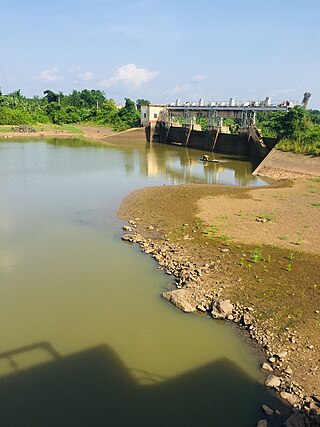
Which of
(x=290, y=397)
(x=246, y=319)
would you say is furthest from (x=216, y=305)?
(x=290, y=397)

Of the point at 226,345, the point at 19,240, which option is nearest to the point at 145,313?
the point at 226,345

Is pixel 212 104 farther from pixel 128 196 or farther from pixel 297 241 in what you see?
pixel 297 241

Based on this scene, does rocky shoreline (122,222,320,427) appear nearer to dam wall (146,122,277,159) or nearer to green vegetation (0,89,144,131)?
dam wall (146,122,277,159)

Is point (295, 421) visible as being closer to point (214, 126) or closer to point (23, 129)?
point (214, 126)

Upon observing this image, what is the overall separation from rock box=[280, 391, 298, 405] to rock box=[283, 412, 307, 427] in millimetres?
373

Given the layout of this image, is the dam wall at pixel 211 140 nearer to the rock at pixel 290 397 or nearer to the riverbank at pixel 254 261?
the riverbank at pixel 254 261

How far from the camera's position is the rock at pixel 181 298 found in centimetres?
916

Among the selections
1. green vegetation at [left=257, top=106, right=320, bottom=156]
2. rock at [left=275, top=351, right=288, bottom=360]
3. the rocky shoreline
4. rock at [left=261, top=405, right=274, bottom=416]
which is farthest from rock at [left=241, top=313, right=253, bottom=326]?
green vegetation at [left=257, top=106, right=320, bottom=156]

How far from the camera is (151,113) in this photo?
2201 inches

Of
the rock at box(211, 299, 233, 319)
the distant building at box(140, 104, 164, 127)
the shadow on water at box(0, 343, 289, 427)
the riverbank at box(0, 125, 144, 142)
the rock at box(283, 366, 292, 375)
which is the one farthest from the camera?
the riverbank at box(0, 125, 144, 142)

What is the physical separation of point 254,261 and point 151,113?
4815cm

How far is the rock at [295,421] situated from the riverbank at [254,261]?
374 millimetres

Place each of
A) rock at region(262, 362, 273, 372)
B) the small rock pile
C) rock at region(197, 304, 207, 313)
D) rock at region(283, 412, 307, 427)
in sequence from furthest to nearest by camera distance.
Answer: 1. the small rock pile
2. rock at region(197, 304, 207, 313)
3. rock at region(262, 362, 273, 372)
4. rock at region(283, 412, 307, 427)

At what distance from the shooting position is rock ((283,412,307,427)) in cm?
573
